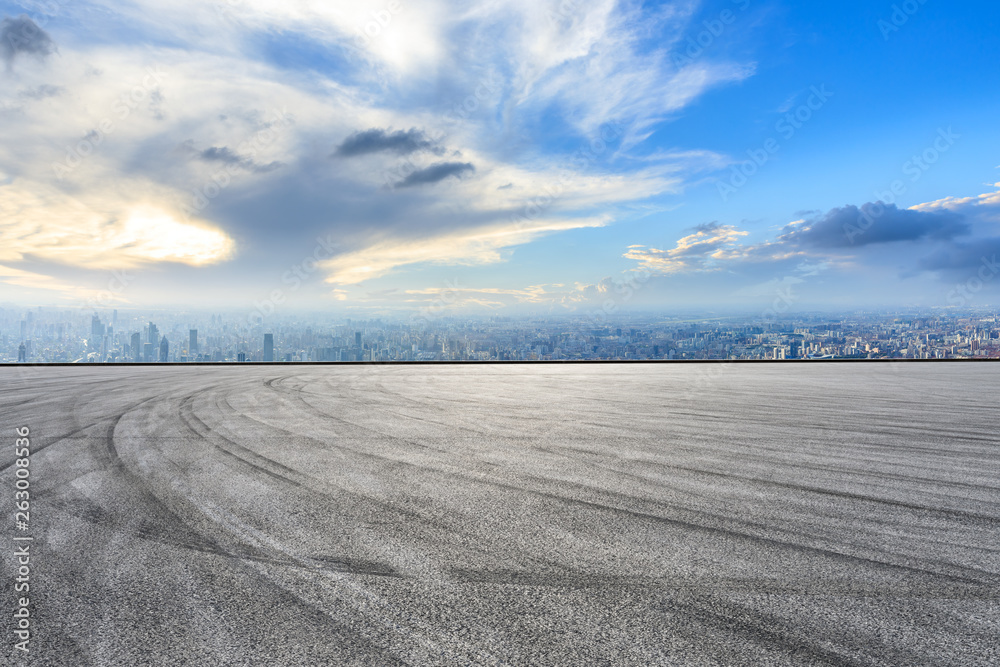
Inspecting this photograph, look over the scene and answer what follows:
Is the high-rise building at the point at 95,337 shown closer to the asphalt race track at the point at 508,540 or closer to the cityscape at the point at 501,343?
the cityscape at the point at 501,343

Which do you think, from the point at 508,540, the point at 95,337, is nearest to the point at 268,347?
the point at 95,337

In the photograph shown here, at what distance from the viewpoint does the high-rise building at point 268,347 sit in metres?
20.1

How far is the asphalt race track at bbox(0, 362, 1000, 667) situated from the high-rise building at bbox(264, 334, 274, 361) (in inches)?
472

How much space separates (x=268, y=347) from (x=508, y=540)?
65.8ft

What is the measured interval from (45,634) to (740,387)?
41.5 feet

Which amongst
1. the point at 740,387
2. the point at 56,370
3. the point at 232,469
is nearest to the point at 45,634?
the point at 232,469

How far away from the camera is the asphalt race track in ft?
8.03

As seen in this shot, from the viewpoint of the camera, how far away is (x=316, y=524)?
386 cm

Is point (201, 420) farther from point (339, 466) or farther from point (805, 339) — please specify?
point (805, 339)

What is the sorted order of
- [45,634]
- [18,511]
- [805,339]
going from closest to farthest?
[45,634] → [18,511] → [805,339]

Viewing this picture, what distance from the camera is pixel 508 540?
11.7 feet

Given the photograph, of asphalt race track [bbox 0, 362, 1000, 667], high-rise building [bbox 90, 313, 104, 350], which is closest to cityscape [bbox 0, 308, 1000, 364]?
high-rise building [bbox 90, 313, 104, 350]

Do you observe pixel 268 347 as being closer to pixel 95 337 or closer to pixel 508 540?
pixel 95 337

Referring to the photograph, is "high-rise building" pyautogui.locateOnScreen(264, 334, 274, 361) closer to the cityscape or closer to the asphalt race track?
the cityscape
